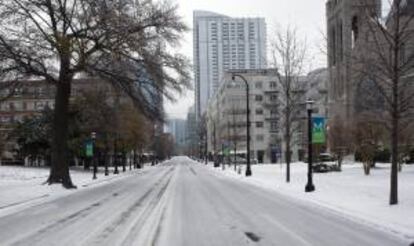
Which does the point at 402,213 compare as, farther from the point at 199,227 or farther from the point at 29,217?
the point at 29,217

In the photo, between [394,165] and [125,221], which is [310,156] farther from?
[125,221]

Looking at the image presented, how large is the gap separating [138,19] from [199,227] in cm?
2546

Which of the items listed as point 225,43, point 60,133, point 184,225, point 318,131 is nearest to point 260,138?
point 225,43

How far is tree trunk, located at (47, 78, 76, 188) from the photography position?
41.8 metres

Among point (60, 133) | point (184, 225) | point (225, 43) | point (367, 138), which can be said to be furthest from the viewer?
point (225, 43)

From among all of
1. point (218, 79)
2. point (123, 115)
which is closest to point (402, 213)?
point (123, 115)

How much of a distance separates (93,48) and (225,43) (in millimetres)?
121456

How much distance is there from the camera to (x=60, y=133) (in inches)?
1672

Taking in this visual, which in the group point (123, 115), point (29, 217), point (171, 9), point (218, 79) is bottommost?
point (29, 217)

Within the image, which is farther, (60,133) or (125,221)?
(60,133)

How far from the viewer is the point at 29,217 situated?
21531mm

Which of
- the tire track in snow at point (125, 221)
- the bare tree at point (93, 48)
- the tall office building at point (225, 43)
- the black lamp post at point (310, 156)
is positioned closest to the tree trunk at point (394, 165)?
the tire track in snow at point (125, 221)

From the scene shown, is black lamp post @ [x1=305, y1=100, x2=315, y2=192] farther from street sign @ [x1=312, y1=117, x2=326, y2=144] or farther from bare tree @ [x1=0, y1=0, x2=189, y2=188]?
bare tree @ [x1=0, y1=0, x2=189, y2=188]

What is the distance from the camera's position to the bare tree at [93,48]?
38.4 m
